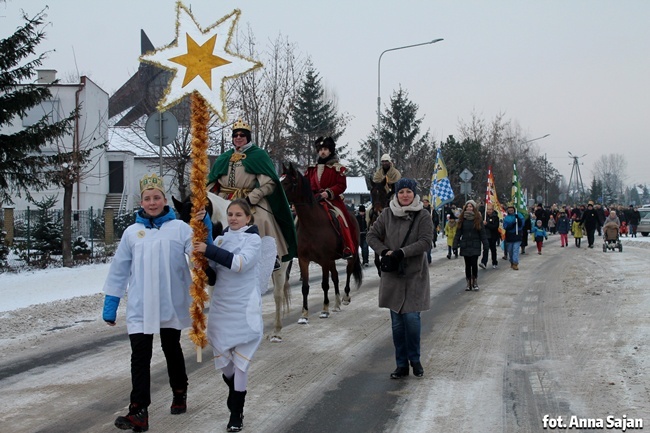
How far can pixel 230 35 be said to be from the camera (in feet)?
19.5

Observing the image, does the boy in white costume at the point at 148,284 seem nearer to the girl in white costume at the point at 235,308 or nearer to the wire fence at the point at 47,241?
the girl in white costume at the point at 235,308

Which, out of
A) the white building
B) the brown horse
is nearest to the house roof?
the white building

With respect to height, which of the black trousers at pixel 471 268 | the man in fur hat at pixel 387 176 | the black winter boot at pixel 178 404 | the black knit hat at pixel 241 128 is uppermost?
the black knit hat at pixel 241 128

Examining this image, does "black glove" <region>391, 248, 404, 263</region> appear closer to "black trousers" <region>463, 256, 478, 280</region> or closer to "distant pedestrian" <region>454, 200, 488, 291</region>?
"black trousers" <region>463, 256, 478, 280</region>

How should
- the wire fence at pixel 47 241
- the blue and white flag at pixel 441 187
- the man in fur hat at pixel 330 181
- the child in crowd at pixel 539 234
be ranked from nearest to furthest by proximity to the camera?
the man in fur hat at pixel 330 181, the wire fence at pixel 47 241, the blue and white flag at pixel 441 187, the child in crowd at pixel 539 234

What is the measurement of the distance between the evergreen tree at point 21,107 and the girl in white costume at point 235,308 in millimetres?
12255

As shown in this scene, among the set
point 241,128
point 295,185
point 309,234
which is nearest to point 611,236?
point 309,234

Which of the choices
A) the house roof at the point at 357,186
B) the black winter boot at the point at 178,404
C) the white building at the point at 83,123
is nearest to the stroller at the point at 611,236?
the white building at the point at 83,123

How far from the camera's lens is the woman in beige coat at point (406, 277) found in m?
6.99

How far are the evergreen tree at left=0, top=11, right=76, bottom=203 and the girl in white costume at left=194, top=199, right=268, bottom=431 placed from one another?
1226 cm

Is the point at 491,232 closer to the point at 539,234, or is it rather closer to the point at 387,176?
the point at 539,234

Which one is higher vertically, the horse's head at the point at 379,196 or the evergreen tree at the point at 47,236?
the horse's head at the point at 379,196

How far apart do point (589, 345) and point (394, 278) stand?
299 centimetres

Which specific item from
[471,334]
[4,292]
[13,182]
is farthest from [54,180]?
[471,334]
